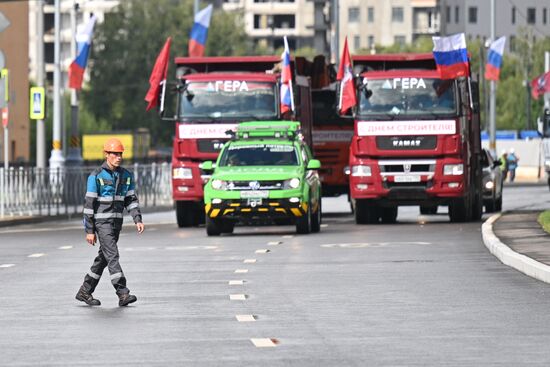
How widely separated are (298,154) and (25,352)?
21.8 m

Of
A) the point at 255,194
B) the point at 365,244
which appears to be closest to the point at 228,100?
the point at 255,194

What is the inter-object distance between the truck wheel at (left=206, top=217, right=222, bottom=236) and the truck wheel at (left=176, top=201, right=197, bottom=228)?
185 inches

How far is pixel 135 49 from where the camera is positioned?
128m

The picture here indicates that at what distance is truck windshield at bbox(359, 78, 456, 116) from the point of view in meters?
39.0

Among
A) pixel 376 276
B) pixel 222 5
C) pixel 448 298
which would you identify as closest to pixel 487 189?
pixel 376 276

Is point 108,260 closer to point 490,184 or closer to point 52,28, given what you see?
point 490,184

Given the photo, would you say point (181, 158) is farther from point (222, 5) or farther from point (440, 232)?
point (222, 5)

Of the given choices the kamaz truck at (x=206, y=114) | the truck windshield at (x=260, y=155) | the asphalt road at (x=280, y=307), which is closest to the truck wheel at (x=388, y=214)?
the kamaz truck at (x=206, y=114)

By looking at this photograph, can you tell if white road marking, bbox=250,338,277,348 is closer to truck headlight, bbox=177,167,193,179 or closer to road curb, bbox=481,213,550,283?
road curb, bbox=481,213,550,283

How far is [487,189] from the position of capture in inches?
1879

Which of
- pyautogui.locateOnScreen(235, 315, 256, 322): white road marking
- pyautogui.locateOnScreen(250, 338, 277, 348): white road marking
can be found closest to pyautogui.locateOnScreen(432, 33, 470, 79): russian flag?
pyautogui.locateOnScreen(235, 315, 256, 322): white road marking

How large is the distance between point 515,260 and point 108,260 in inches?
267

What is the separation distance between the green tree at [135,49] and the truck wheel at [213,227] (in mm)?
91253

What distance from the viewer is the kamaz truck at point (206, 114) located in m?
39.2
